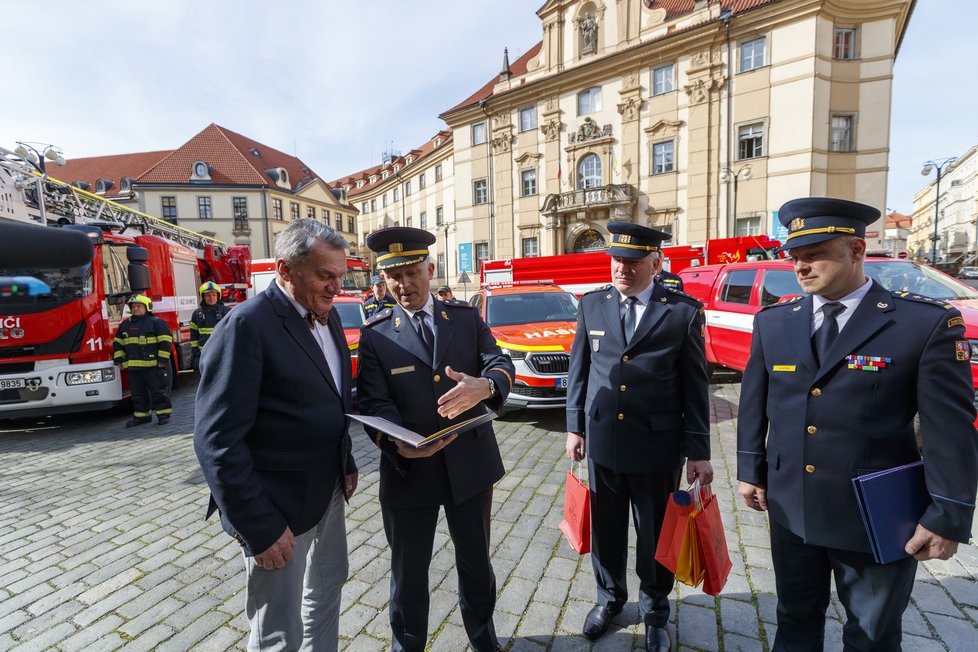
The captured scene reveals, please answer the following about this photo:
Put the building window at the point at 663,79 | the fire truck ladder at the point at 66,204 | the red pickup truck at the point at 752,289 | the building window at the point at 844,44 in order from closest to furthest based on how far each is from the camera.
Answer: the fire truck ladder at the point at 66,204 → the red pickup truck at the point at 752,289 → the building window at the point at 844,44 → the building window at the point at 663,79

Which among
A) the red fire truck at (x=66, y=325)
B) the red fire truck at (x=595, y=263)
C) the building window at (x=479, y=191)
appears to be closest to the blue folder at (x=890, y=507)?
the red fire truck at (x=66, y=325)

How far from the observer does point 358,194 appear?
56.9m

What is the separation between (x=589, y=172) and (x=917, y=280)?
23054mm

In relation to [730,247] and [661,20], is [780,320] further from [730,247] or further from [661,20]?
[661,20]

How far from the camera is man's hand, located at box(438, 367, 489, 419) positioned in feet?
6.34

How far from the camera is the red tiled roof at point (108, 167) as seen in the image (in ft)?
150

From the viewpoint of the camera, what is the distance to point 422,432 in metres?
2.12

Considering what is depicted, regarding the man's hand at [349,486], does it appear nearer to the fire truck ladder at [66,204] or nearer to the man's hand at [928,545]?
the man's hand at [928,545]

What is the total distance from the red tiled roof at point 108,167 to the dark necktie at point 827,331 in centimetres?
5782

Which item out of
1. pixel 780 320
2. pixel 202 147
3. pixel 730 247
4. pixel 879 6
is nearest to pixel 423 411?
pixel 780 320

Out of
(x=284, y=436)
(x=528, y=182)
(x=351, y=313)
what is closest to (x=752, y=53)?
(x=528, y=182)

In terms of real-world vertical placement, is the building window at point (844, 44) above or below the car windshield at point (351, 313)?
above

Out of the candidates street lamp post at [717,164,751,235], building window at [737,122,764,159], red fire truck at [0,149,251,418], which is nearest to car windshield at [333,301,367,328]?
red fire truck at [0,149,251,418]

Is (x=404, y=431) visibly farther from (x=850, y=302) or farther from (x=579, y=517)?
(x=850, y=302)
